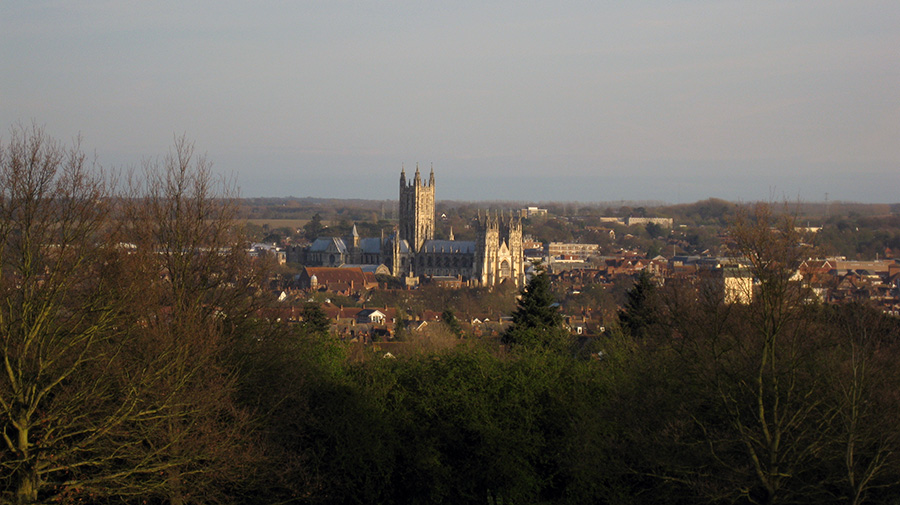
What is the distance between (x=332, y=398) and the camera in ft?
48.3

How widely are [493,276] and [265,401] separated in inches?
3081

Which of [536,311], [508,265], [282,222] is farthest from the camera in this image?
[282,222]

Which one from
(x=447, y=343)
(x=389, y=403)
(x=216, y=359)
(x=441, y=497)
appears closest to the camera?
(x=216, y=359)

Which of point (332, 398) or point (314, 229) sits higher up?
point (332, 398)

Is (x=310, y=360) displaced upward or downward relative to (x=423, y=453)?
upward

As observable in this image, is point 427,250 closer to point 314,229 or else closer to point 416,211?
point 416,211

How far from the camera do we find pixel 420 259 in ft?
319

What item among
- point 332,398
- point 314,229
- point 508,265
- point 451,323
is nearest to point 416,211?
point 508,265

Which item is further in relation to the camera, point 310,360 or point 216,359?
point 310,360

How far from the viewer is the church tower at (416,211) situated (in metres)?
99.4

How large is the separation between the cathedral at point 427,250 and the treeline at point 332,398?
69.8m

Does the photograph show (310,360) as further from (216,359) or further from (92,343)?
(92,343)

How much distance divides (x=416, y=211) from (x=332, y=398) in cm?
8500

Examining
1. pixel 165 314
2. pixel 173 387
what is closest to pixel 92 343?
pixel 173 387
